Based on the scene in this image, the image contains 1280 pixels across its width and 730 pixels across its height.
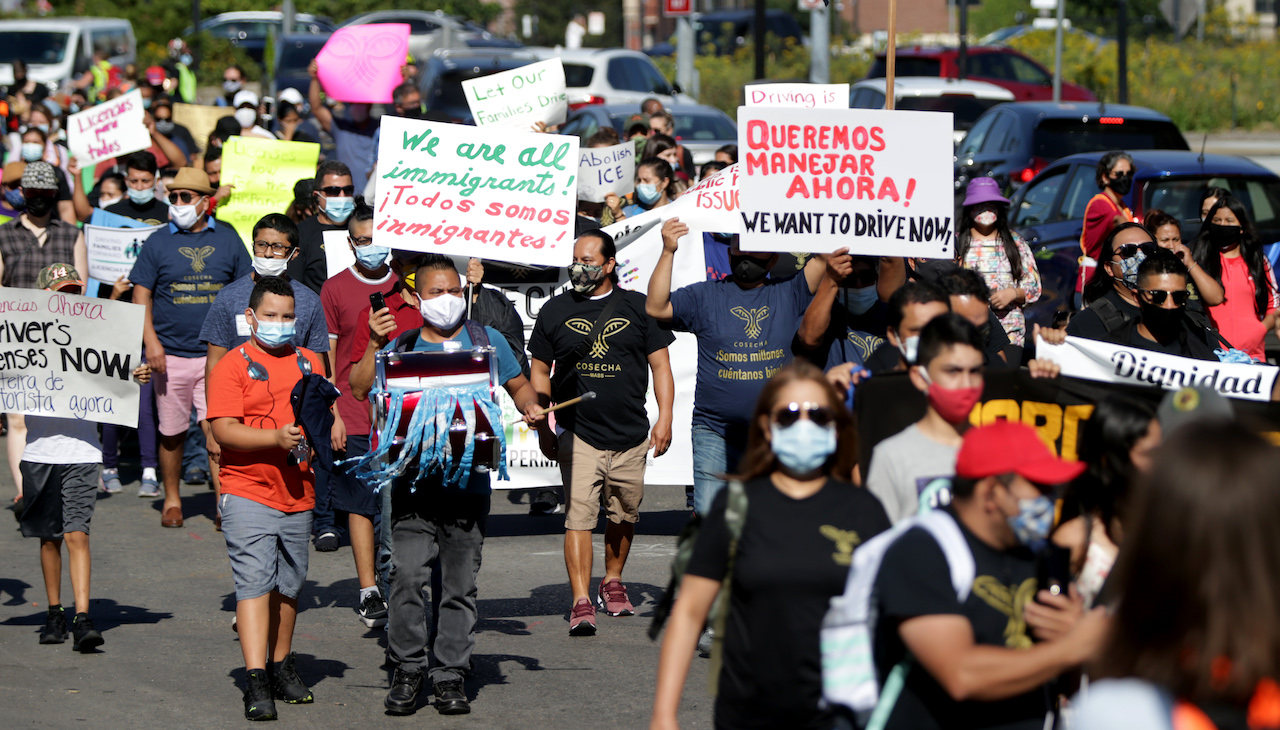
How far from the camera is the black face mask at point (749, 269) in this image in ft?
22.4

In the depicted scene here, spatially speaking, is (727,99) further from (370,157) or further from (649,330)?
(649,330)

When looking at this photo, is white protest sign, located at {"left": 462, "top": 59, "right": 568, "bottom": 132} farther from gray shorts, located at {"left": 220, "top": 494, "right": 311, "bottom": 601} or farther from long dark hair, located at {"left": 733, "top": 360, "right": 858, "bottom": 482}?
long dark hair, located at {"left": 733, "top": 360, "right": 858, "bottom": 482}

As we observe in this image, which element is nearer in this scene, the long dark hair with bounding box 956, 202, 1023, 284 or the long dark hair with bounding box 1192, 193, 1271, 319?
the long dark hair with bounding box 956, 202, 1023, 284

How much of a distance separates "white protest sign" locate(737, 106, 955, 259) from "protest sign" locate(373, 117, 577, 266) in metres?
1.59

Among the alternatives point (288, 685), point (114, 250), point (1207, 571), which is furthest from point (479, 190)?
point (1207, 571)

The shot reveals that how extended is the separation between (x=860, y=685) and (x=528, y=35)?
52.1m

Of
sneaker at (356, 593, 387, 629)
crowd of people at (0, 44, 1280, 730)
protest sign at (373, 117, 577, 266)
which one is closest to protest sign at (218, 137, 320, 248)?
crowd of people at (0, 44, 1280, 730)

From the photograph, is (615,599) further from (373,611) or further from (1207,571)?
(1207,571)

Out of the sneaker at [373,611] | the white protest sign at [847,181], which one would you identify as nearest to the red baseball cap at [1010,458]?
the white protest sign at [847,181]

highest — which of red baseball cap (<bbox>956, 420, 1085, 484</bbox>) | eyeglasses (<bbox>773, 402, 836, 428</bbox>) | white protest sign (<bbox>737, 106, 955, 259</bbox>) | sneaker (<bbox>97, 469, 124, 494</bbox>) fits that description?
white protest sign (<bbox>737, 106, 955, 259</bbox>)

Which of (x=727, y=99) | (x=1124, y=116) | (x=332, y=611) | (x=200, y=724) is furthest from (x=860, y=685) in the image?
(x=727, y=99)

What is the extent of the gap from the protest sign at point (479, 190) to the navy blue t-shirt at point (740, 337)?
4.69 feet

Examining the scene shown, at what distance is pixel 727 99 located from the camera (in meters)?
34.6

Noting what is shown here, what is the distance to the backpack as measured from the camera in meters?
3.37
